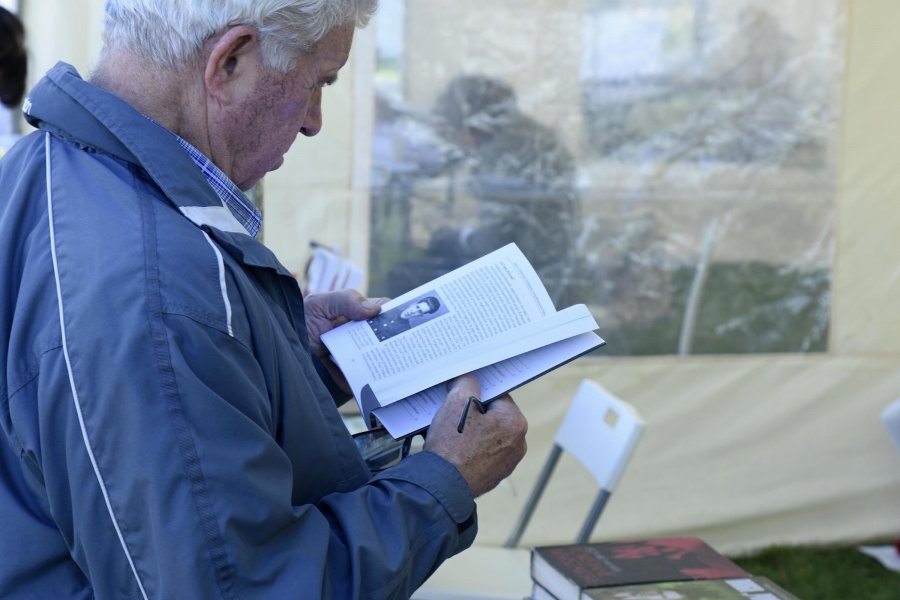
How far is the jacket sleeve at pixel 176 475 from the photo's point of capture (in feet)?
2.66

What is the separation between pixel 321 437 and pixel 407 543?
14cm

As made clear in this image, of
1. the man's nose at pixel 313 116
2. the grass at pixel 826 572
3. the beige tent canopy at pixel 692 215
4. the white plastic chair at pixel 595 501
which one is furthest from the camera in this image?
the grass at pixel 826 572

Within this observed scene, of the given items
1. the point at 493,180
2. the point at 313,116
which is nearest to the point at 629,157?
the point at 493,180

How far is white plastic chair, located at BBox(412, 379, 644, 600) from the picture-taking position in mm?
2254

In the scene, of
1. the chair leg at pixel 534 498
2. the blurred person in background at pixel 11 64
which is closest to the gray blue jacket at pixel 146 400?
the chair leg at pixel 534 498

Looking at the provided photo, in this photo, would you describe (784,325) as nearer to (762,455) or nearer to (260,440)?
(762,455)

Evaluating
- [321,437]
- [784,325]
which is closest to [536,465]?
[784,325]

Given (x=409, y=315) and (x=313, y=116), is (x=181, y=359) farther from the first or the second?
(x=409, y=315)

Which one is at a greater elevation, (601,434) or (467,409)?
(467,409)

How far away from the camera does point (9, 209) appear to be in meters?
0.90

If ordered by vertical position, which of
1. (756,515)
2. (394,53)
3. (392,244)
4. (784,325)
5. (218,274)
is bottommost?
(756,515)

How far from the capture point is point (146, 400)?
0.81 m

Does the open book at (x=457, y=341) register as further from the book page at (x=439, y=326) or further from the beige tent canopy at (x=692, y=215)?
the beige tent canopy at (x=692, y=215)

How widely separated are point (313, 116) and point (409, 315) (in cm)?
31
